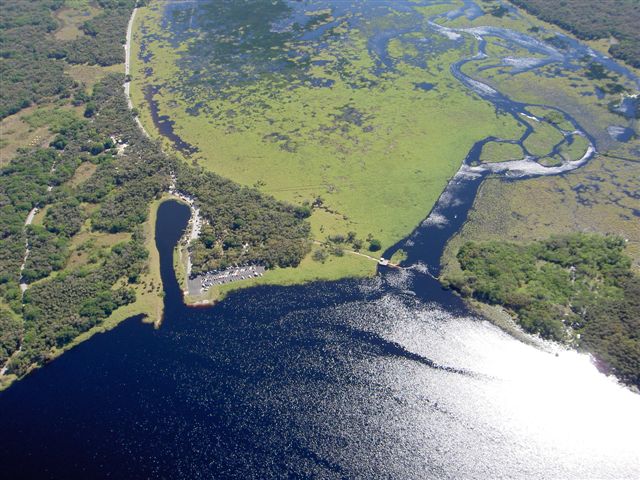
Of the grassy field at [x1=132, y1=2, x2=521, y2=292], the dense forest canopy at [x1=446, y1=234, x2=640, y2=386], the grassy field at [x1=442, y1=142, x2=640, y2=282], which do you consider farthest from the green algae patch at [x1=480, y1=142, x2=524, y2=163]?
the dense forest canopy at [x1=446, y1=234, x2=640, y2=386]

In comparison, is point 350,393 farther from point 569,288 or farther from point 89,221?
point 89,221

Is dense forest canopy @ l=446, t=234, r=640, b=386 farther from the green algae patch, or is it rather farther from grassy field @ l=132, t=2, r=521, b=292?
the green algae patch

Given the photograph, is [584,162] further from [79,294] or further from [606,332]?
[79,294]

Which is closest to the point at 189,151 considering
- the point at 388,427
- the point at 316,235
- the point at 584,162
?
the point at 316,235

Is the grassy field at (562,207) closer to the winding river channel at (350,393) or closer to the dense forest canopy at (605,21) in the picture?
the winding river channel at (350,393)

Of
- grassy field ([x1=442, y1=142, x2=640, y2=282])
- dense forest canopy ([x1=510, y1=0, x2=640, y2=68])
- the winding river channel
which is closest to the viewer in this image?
the winding river channel

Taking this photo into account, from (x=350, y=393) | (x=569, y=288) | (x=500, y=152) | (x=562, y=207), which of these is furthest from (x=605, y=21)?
(x=350, y=393)

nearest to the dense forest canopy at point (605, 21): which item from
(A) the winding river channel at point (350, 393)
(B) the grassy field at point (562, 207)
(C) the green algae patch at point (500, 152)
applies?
(B) the grassy field at point (562, 207)
